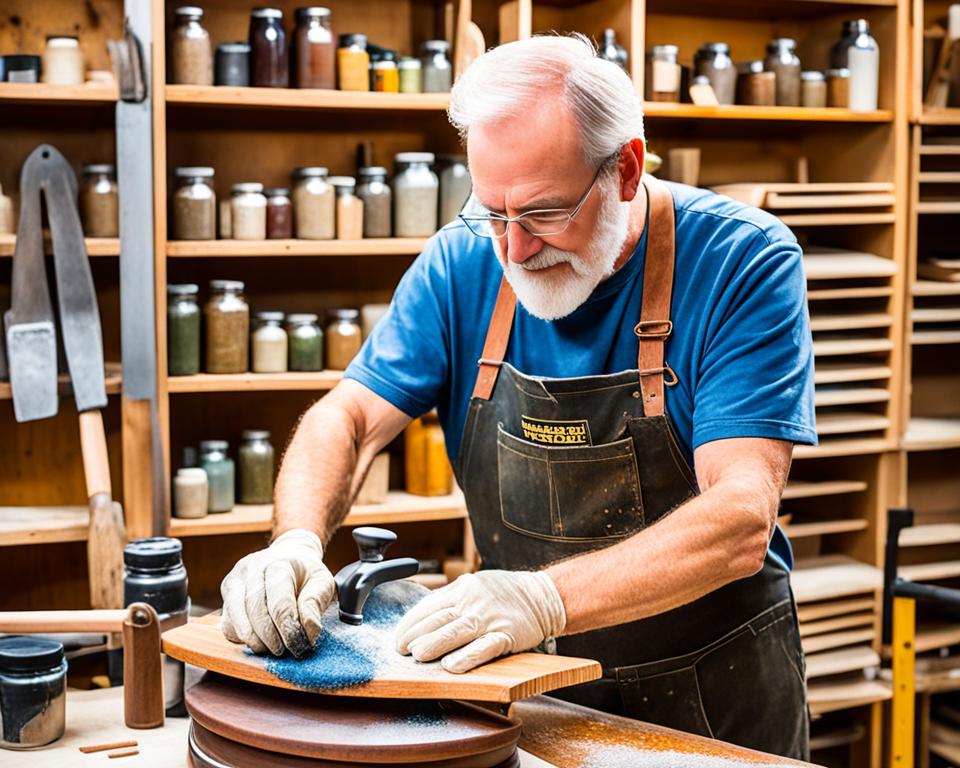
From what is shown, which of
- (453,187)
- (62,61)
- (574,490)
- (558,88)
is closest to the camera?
(558,88)

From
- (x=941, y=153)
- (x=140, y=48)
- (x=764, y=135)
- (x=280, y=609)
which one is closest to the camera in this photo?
(x=280, y=609)

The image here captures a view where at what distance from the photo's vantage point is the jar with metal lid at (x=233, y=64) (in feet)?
10.1

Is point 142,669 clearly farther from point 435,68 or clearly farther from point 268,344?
point 435,68

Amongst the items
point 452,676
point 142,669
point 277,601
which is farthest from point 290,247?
point 452,676

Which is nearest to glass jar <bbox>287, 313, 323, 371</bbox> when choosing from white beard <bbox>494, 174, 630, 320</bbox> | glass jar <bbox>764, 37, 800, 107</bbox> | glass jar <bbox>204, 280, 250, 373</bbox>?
glass jar <bbox>204, 280, 250, 373</bbox>

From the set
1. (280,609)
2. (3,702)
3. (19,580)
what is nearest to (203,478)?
(19,580)

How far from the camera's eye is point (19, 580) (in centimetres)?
333

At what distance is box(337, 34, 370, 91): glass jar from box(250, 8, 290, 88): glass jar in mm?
154

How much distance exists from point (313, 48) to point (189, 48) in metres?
0.31

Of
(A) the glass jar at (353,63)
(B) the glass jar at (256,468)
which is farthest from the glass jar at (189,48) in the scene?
(B) the glass jar at (256,468)

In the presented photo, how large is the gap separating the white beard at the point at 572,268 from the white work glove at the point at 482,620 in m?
0.49

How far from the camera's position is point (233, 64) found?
3072 millimetres

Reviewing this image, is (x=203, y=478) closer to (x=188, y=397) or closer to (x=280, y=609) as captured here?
(x=188, y=397)

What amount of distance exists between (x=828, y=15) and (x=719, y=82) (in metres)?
0.56
